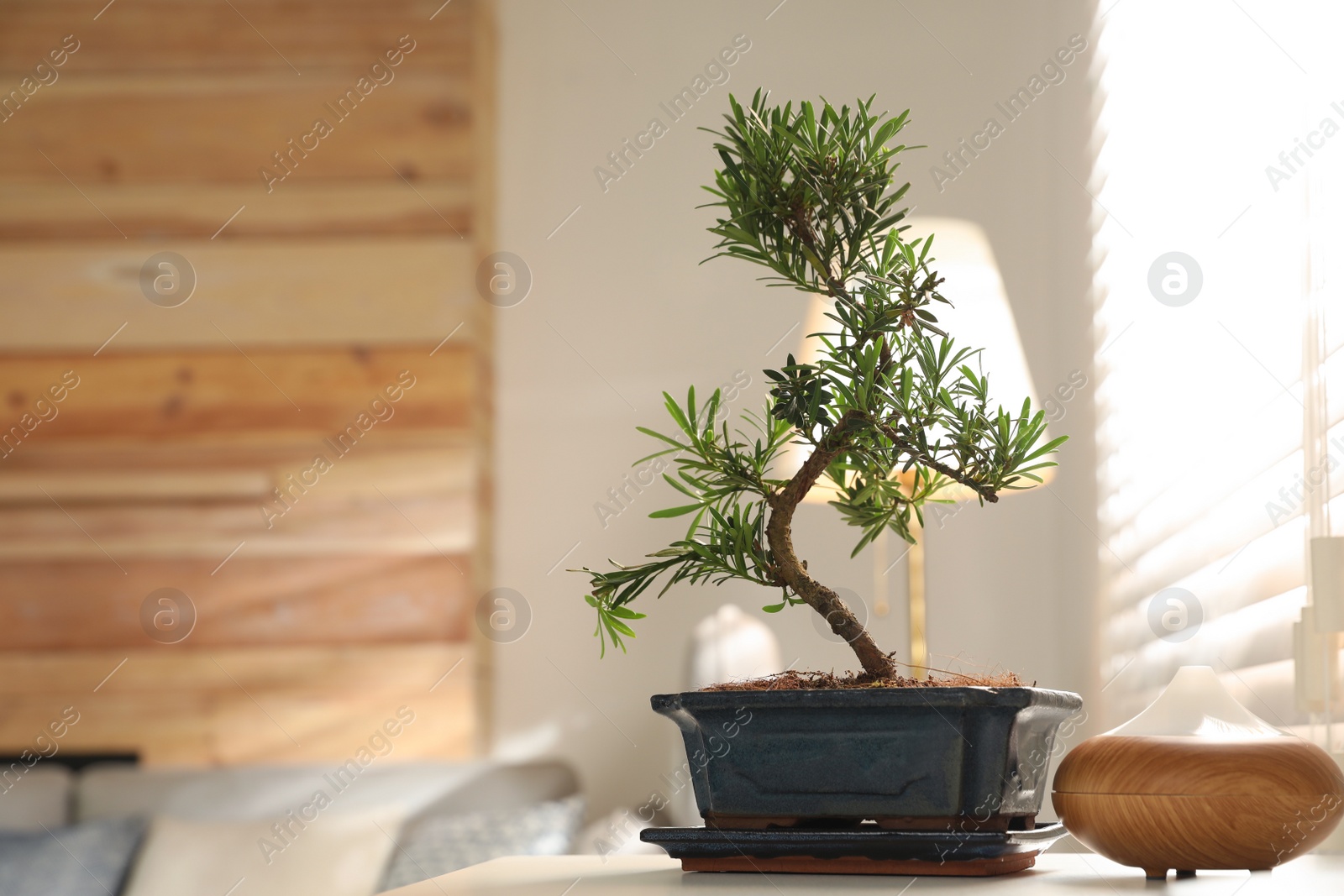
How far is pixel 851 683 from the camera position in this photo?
70 cm

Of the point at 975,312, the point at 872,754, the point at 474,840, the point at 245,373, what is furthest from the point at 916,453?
the point at 245,373

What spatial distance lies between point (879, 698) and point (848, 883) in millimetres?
99

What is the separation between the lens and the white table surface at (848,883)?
1.88ft

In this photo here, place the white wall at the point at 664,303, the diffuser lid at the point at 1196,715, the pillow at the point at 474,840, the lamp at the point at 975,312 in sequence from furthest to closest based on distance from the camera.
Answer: the white wall at the point at 664,303
the pillow at the point at 474,840
the lamp at the point at 975,312
the diffuser lid at the point at 1196,715

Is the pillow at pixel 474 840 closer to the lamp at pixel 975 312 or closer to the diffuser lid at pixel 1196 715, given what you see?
the lamp at pixel 975 312

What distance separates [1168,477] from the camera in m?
1.60

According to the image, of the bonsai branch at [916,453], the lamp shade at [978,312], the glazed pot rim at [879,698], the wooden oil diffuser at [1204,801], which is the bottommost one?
the wooden oil diffuser at [1204,801]

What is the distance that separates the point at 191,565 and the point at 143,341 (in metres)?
0.49

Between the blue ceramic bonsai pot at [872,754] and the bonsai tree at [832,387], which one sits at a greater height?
the bonsai tree at [832,387]

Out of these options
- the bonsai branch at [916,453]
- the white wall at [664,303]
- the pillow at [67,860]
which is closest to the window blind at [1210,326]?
the white wall at [664,303]

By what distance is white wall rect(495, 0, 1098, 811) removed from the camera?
7.68 ft

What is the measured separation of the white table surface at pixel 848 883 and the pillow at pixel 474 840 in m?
1.30

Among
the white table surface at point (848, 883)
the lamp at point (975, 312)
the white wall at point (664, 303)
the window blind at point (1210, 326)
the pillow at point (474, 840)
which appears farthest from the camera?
A: the white wall at point (664, 303)

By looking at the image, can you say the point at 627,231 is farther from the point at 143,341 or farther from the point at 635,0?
the point at 143,341
